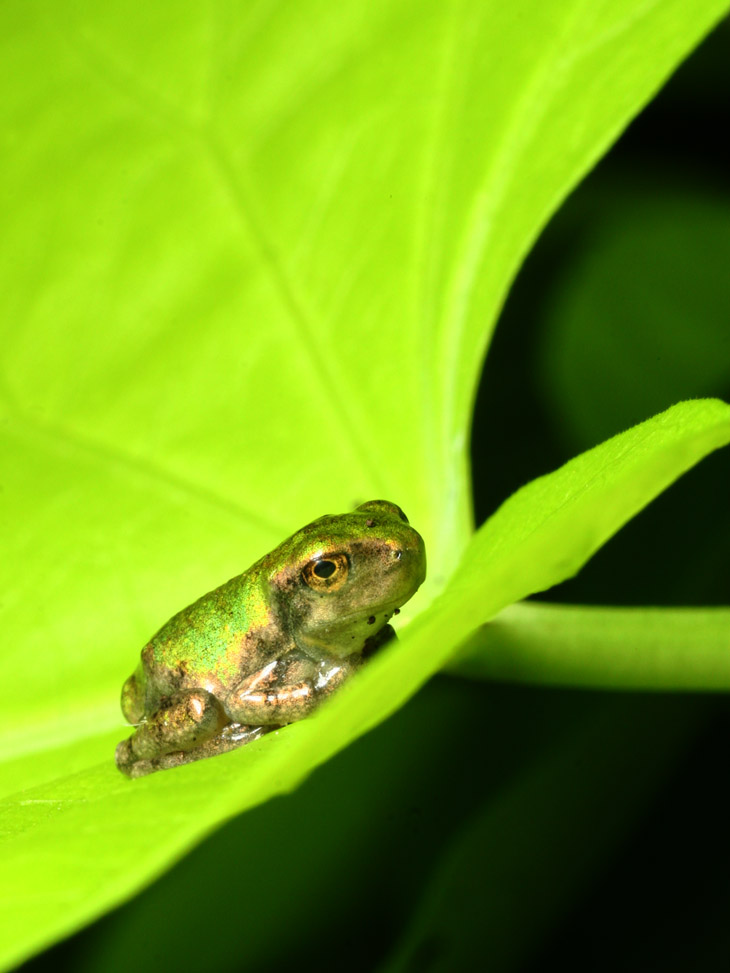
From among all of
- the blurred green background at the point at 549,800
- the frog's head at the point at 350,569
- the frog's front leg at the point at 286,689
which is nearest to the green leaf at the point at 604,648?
the frog's head at the point at 350,569

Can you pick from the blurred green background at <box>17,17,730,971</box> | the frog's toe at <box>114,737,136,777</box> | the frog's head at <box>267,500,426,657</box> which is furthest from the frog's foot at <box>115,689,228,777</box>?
the blurred green background at <box>17,17,730,971</box>

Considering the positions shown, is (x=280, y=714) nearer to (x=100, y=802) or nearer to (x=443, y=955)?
(x=443, y=955)

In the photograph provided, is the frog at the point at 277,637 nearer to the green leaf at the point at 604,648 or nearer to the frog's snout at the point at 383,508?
the frog's snout at the point at 383,508

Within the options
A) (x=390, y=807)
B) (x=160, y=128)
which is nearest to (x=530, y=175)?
(x=160, y=128)

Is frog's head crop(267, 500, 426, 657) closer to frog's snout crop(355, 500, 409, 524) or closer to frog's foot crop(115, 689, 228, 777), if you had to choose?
frog's snout crop(355, 500, 409, 524)

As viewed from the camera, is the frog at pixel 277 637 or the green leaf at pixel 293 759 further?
the frog at pixel 277 637

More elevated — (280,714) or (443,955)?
(280,714)
